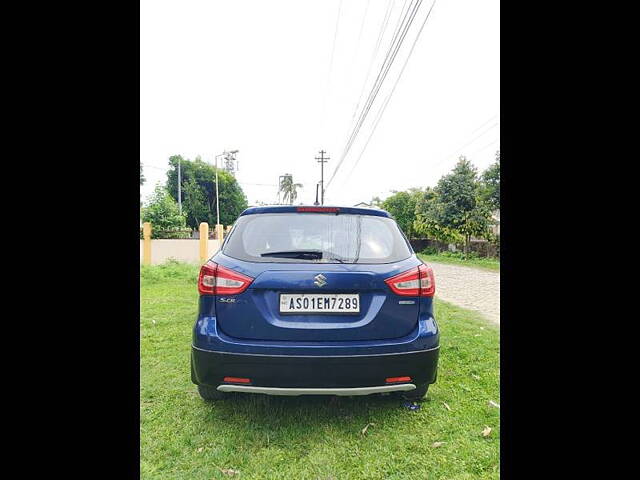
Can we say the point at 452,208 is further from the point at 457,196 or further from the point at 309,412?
the point at 309,412

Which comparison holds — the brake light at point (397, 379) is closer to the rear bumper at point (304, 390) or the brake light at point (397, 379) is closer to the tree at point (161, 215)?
the rear bumper at point (304, 390)

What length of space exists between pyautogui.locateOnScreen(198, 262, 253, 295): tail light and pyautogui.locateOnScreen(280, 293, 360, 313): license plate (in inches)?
9.2

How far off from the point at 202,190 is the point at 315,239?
29805 millimetres

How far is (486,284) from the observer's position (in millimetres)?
8680

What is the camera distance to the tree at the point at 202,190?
90.0 ft

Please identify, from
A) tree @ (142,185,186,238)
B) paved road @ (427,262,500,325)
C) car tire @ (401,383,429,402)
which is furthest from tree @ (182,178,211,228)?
car tire @ (401,383,429,402)

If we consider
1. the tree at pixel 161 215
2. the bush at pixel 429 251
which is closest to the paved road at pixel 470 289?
the bush at pixel 429 251

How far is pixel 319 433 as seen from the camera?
1952 mm

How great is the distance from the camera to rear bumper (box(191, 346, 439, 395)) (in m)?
1.76

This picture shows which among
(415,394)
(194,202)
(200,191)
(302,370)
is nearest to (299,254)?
(302,370)
